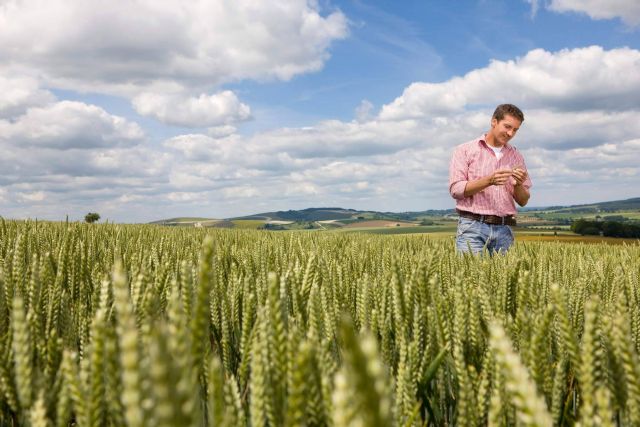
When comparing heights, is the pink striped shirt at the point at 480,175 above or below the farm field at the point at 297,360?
above

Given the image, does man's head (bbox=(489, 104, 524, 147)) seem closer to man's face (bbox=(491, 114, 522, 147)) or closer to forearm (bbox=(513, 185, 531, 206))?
man's face (bbox=(491, 114, 522, 147))

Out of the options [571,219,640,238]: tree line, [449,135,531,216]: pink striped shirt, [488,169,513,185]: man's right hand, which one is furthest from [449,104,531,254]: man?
[571,219,640,238]: tree line

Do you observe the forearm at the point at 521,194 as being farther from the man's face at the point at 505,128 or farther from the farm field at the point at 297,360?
the farm field at the point at 297,360

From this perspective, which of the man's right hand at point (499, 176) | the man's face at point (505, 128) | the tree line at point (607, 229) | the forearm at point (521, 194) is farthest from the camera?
the tree line at point (607, 229)

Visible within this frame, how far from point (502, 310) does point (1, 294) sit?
4.39ft

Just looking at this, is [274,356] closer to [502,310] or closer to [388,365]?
[388,365]

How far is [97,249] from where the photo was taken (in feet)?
9.14

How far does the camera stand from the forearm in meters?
5.12

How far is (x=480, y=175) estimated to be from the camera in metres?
5.26

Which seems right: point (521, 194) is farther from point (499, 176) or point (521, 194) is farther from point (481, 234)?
point (499, 176)

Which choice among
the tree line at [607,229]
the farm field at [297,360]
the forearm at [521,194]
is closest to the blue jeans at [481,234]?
the forearm at [521,194]

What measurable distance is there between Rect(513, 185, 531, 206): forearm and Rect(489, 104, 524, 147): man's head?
54 cm

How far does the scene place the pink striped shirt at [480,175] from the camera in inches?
204

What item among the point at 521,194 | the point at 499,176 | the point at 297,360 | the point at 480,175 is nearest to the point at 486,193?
the point at 480,175
